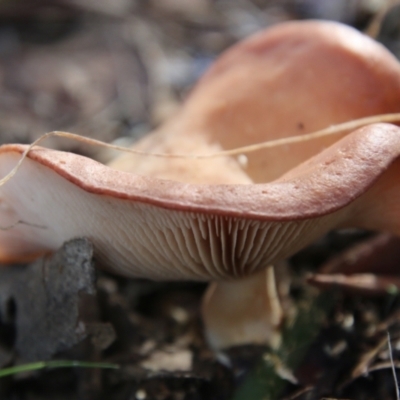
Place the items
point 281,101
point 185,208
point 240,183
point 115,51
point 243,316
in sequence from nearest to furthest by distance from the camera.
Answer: point 185,208
point 240,183
point 281,101
point 243,316
point 115,51

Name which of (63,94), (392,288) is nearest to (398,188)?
(392,288)

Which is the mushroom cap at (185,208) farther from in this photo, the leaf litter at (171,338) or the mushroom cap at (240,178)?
the leaf litter at (171,338)

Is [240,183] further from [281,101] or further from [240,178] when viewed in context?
[281,101]

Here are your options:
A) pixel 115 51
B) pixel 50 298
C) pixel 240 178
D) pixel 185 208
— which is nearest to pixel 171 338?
pixel 50 298

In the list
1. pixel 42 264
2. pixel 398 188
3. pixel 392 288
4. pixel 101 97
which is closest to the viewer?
pixel 398 188

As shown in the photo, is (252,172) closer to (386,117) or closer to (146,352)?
(386,117)

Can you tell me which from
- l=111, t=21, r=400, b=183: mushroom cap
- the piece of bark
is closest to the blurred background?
l=111, t=21, r=400, b=183: mushroom cap

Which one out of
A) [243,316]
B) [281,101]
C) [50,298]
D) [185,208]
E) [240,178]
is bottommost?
[243,316]

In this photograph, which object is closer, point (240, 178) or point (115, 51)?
point (240, 178)
